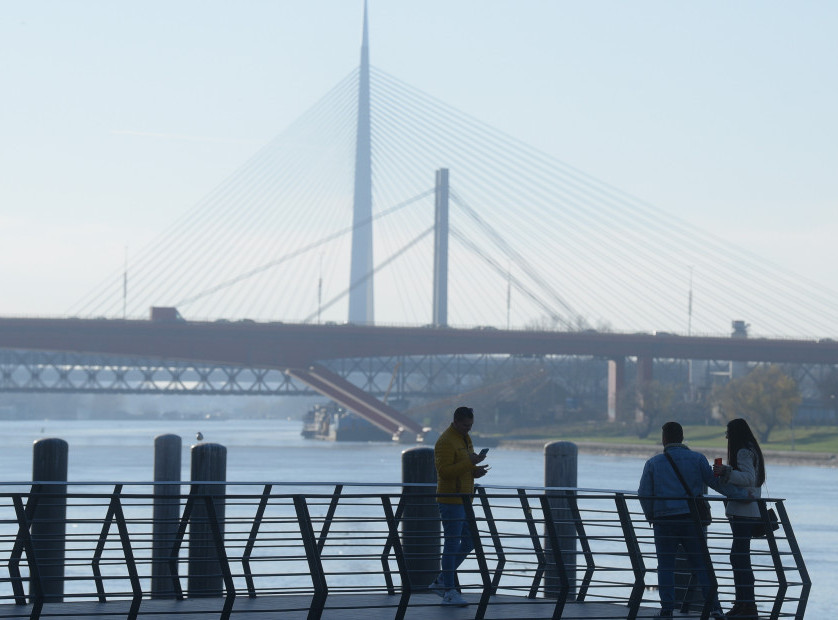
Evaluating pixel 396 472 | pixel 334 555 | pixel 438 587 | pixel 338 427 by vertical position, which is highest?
pixel 334 555

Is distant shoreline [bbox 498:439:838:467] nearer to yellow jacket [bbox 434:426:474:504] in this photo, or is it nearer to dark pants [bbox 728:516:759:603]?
yellow jacket [bbox 434:426:474:504]

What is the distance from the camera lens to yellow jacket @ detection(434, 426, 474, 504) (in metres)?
12.5

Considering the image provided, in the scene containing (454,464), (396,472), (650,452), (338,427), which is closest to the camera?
(454,464)

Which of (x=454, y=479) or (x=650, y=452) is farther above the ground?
(x=454, y=479)

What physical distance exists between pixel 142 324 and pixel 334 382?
11.2 m

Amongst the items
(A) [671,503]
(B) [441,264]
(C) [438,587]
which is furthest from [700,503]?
(B) [441,264]

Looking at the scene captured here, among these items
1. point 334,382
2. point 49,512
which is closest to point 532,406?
point 334,382

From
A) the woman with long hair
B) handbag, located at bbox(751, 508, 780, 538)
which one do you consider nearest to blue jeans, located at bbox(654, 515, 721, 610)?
the woman with long hair

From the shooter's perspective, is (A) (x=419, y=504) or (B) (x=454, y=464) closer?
(B) (x=454, y=464)

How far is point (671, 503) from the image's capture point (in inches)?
471

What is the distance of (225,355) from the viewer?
3349 inches

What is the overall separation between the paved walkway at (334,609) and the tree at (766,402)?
8316 centimetres

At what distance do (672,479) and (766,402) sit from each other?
85725 mm

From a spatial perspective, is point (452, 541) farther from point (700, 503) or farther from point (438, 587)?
point (700, 503)
